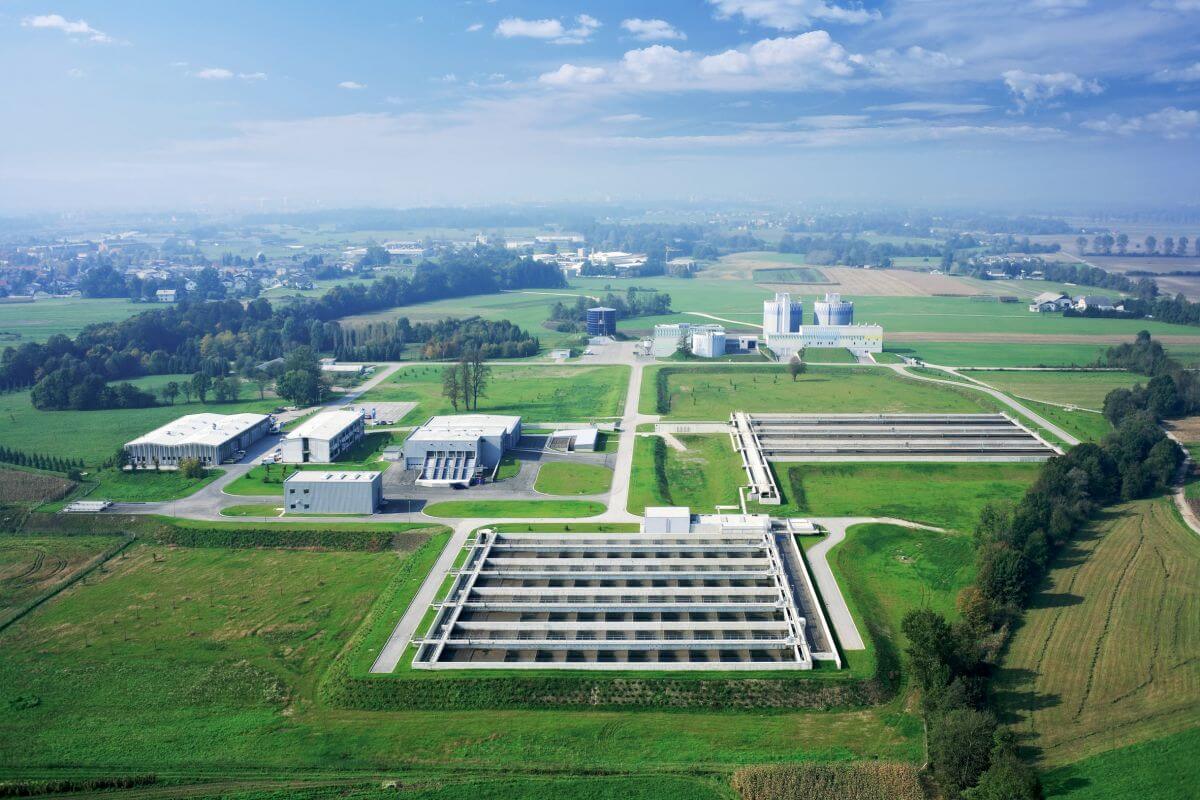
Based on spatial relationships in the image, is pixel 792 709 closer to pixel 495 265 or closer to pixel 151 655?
pixel 151 655

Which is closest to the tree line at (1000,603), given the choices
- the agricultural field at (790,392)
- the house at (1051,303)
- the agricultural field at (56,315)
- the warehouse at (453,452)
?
the agricultural field at (790,392)

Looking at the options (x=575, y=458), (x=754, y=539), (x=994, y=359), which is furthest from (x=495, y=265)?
(x=754, y=539)

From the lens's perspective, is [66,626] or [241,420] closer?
[66,626]

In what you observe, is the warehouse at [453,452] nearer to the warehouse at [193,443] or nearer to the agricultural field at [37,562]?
the warehouse at [193,443]

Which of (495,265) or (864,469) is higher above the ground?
(495,265)

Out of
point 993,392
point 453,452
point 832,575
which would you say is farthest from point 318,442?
point 993,392

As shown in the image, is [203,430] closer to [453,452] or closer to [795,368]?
[453,452]
